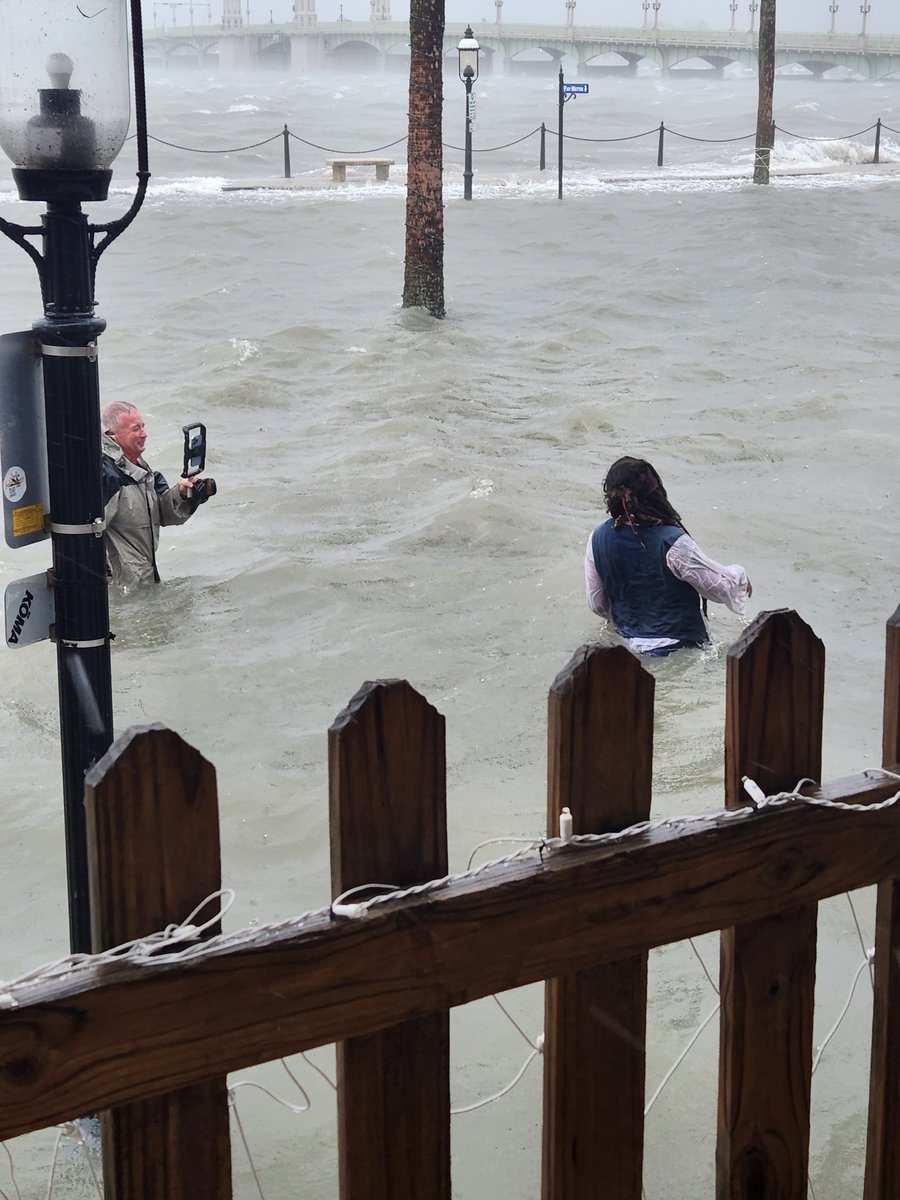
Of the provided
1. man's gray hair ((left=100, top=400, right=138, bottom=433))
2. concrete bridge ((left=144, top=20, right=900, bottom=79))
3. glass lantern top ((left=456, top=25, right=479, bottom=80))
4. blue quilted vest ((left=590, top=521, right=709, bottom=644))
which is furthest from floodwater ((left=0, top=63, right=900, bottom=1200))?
concrete bridge ((left=144, top=20, right=900, bottom=79))

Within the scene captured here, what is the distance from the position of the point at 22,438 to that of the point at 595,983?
5.17ft

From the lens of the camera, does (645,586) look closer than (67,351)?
No

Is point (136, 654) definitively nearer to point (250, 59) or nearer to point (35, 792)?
point (35, 792)

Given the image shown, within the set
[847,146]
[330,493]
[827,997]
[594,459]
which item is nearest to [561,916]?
[827,997]

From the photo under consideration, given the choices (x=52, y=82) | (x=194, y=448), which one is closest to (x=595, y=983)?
(x=52, y=82)

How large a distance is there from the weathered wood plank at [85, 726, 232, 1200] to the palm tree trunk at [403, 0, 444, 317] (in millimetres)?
16915

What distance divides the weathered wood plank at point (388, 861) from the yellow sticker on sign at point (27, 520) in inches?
50.8

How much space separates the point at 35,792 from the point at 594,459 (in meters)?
7.02

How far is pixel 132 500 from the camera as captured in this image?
8133 millimetres

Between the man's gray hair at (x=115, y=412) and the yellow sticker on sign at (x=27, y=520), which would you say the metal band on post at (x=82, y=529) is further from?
the man's gray hair at (x=115, y=412)

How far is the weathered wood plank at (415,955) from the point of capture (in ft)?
5.26

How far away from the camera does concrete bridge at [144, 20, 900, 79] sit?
353ft

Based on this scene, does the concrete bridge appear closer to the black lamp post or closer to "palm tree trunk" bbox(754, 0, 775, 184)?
"palm tree trunk" bbox(754, 0, 775, 184)

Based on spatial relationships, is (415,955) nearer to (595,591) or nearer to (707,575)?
(707,575)
